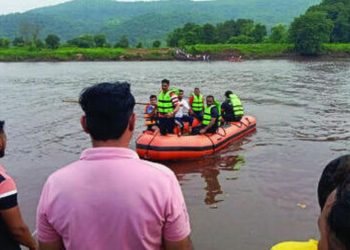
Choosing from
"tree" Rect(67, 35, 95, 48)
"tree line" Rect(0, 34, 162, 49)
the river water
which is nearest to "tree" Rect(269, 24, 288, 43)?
"tree line" Rect(0, 34, 162, 49)

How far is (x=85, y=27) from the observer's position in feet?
556

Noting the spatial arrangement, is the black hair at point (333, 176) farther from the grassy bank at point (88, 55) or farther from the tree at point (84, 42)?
the tree at point (84, 42)

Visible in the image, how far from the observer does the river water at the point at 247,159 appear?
6.95 meters

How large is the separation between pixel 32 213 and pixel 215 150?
482 centimetres

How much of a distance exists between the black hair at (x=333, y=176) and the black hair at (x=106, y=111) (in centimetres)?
92

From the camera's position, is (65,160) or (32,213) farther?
(65,160)

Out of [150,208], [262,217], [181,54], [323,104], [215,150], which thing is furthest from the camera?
[181,54]

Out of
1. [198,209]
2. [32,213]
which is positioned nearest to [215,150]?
[198,209]

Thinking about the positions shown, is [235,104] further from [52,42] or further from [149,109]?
[52,42]

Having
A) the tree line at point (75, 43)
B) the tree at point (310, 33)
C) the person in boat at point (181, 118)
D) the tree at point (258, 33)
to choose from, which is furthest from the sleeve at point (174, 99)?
the tree at point (258, 33)

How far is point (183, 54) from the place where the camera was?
52.8 metres

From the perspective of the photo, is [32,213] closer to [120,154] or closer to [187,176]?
[187,176]

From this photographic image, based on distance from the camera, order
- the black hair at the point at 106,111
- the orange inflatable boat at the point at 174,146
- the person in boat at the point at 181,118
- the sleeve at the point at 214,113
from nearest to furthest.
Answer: the black hair at the point at 106,111
the orange inflatable boat at the point at 174,146
the sleeve at the point at 214,113
the person in boat at the point at 181,118

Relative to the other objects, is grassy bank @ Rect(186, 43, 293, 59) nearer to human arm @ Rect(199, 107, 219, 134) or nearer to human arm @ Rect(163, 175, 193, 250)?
human arm @ Rect(199, 107, 219, 134)
